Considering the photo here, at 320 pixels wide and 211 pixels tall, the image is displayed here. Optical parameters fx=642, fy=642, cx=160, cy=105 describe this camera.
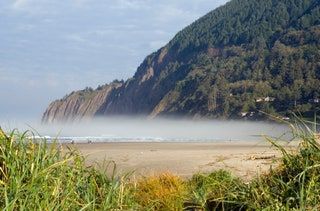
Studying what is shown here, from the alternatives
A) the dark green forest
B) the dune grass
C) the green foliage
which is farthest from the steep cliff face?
the green foliage

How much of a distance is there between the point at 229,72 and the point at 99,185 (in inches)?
3734

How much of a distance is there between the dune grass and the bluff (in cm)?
5079

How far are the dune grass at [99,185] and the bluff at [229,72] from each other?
167ft

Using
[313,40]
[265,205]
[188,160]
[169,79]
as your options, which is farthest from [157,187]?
[169,79]

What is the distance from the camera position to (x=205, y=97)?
301 ft

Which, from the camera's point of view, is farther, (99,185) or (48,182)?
(99,185)

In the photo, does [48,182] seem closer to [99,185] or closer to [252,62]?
[99,185]

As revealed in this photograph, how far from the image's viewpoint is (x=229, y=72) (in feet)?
328

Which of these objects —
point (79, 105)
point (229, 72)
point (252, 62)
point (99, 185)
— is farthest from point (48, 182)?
point (79, 105)

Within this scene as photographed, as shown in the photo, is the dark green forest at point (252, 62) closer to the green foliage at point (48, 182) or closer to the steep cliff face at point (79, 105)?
the steep cliff face at point (79, 105)

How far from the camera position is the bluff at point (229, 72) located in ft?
269

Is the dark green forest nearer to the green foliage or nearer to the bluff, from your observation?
the bluff

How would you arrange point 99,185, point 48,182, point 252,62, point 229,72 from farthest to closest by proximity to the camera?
point 229,72, point 252,62, point 99,185, point 48,182

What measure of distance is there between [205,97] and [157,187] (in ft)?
275
